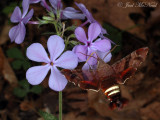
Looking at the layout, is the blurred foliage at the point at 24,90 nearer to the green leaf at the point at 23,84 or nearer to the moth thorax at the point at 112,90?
the green leaf at the point at 23,84

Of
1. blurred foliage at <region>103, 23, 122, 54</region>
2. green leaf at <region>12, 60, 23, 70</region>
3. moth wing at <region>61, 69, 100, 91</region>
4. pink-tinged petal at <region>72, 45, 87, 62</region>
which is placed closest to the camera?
moth wing at <region>61, 69, 100, 91</region>

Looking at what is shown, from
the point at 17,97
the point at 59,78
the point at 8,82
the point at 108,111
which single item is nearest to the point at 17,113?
the point at 17,97

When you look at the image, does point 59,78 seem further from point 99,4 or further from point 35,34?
point 99,4

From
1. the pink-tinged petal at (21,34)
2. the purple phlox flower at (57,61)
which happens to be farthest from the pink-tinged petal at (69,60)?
the pink-tinged petal at (21,34)

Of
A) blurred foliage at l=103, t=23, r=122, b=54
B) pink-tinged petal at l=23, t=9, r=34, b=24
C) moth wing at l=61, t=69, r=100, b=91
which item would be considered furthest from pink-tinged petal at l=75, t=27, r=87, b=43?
blurred foliage at l=103, t=23, r=122, b=54

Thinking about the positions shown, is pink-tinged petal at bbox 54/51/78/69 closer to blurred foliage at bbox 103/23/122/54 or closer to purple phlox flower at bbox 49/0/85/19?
purple phlox flower at bbox 49/0/85/19

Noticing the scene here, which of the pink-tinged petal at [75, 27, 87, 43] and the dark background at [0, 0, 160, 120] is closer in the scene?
the pink-tinged petal at [75, 27, 87, 43]

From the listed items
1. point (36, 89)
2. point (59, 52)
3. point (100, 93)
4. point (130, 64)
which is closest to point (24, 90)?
point (36, 89)
